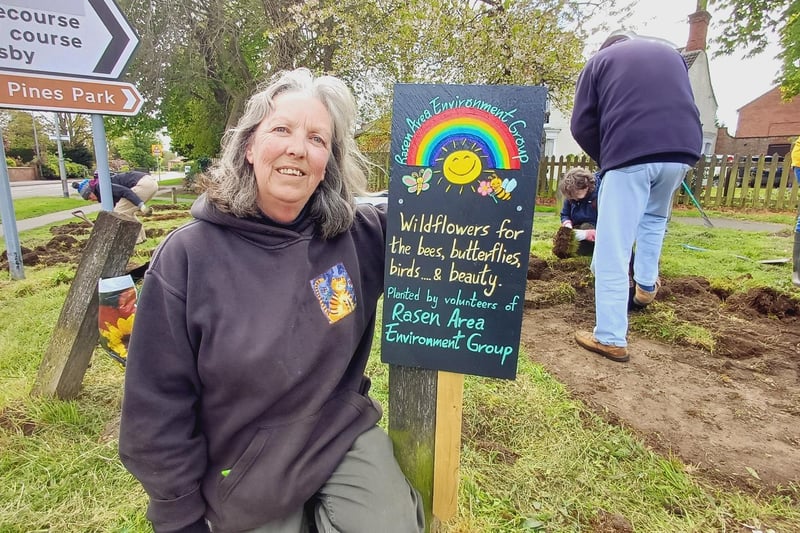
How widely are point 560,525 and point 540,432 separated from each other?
0.51 m

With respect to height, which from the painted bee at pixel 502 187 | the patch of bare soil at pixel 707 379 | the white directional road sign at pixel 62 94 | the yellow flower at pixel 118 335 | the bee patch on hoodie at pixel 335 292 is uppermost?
the white directional road sign at pixel 62 94

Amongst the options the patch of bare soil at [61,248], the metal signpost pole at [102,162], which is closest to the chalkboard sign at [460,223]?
the metal signpost pole at [102,162]

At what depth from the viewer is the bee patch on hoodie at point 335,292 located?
1394 millimetres

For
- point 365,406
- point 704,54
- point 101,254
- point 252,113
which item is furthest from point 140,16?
point 704,54

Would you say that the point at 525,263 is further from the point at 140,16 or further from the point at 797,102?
the point at 797,102

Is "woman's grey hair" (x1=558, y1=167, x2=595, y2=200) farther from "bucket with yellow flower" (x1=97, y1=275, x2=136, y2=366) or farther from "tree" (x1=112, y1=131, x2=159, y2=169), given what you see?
"tree" (x1=112, y1=131, x2=159, y2=169)

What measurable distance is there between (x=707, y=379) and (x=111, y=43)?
13.2 feet

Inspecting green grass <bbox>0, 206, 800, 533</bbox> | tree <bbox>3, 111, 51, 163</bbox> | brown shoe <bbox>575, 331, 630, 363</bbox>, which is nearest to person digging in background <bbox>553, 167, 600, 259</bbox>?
brown shoe <bbox>575, 331, 630, 363</bbox>

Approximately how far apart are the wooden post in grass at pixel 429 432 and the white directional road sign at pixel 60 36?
2.65m

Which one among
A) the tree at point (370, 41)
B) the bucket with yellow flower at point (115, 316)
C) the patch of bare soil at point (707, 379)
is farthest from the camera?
the tree at point (370, 41)

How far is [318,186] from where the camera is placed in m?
1.54

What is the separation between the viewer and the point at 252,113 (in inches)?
57.9

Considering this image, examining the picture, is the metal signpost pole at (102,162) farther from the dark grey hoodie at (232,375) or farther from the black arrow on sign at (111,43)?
the dark grey hoodie at (232,375)

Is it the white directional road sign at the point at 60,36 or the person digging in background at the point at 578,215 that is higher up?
the white directional road sign at the point at 60,36
